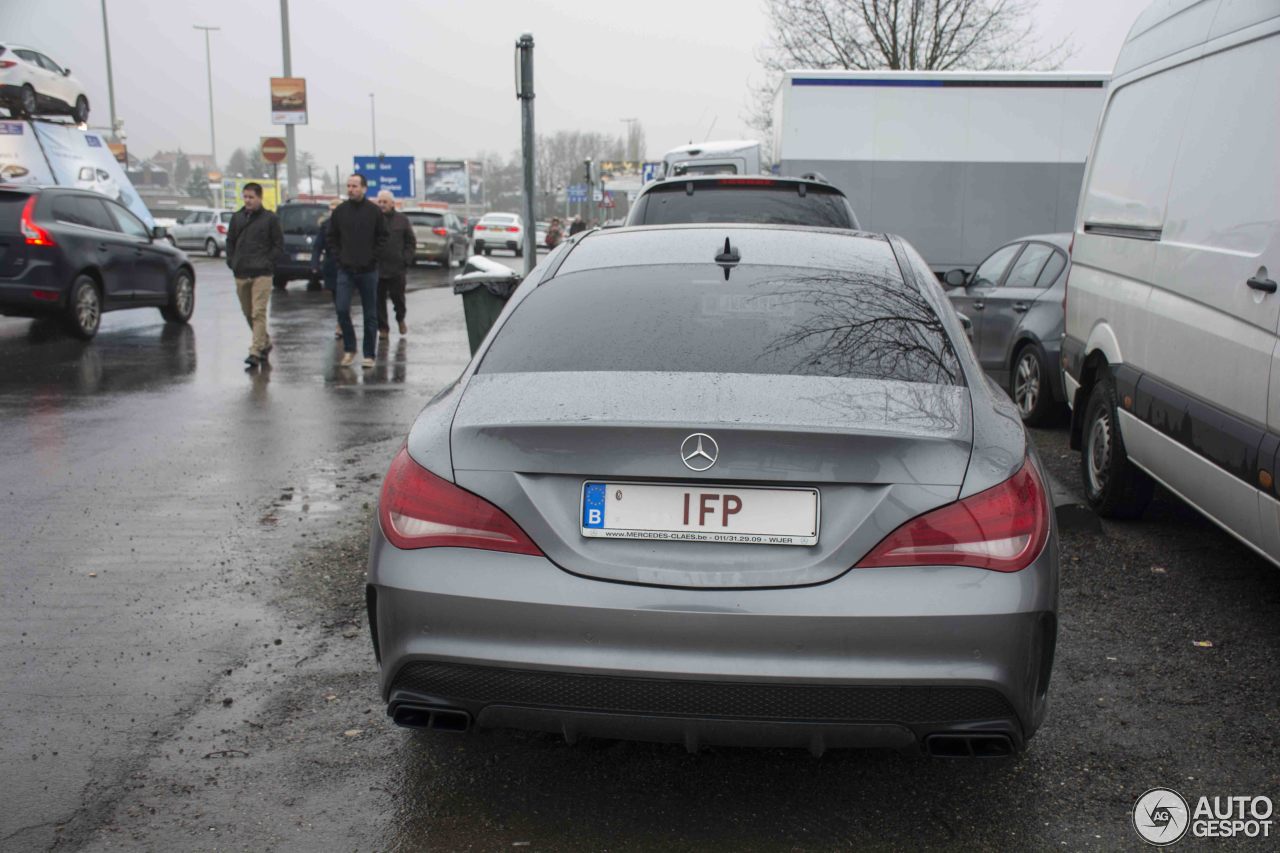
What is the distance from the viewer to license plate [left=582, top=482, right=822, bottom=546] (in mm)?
2760

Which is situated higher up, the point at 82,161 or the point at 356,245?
the point at 82,161

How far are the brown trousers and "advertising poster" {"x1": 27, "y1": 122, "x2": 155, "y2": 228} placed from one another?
1008 centimetres

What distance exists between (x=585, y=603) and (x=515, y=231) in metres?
45.9

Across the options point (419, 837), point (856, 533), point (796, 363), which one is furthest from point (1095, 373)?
point (419, 837)

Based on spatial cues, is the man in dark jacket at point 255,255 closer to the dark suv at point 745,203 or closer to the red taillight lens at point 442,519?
the dark suv at point 745,203

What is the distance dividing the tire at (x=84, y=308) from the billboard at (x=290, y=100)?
16875 mm

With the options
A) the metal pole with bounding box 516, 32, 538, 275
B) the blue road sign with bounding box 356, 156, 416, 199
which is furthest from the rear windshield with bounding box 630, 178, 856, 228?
the blue road sign with bounding box 356, 156, 416, 199

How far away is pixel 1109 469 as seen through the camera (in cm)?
614

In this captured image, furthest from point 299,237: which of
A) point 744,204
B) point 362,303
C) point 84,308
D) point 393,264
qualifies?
point 744,204

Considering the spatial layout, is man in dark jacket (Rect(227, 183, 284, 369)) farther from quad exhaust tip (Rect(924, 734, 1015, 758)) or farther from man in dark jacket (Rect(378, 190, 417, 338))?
quad exhaust tip (Rect(924, 734, 1015, 758))

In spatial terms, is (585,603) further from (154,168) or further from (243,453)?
(154,168)

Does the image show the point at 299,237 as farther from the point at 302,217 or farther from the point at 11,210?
the point at 11,210

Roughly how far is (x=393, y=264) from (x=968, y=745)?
12893 mm

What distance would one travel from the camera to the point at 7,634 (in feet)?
14.7
